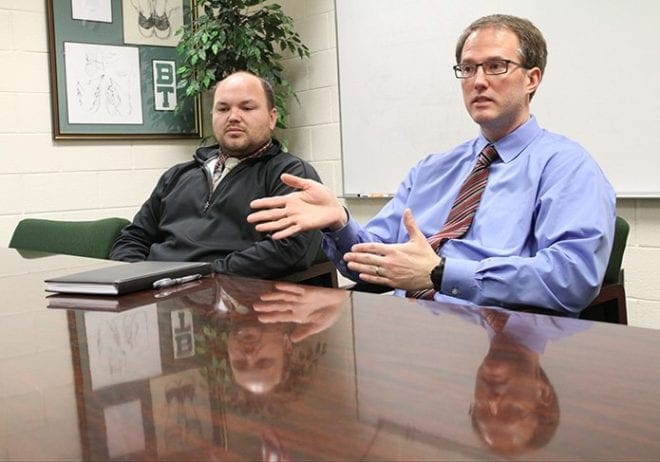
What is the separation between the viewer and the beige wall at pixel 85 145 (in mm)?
3631

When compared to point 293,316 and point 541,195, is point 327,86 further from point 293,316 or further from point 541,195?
point 293,316

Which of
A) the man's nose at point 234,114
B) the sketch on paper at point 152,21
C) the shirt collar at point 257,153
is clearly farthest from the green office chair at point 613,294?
the sketch on paper at point 152,21

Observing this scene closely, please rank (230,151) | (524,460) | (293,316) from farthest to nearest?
(230,151) < (293,316) < (524,460)

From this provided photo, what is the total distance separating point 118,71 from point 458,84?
1.82 m

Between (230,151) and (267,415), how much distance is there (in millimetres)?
2148

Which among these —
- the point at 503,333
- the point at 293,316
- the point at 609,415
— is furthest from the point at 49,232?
the point at 609,415

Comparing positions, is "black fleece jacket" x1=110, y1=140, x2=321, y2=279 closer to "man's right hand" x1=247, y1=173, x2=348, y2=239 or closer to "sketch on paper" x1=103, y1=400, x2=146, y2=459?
"man's right hand" x1=247, y1=173, x2=348, y2=239

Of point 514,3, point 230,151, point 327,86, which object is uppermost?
point 514,3

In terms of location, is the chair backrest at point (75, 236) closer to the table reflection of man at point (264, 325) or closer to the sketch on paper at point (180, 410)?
the table reflection of man at point (264, 325)

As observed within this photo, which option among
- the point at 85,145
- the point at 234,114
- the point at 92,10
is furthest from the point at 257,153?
the point at 92,10

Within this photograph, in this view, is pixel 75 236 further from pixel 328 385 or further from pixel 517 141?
pixel 328 385

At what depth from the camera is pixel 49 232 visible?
279cm

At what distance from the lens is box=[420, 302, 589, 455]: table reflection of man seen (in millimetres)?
588

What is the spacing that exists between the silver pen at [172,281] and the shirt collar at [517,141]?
2.84ft
